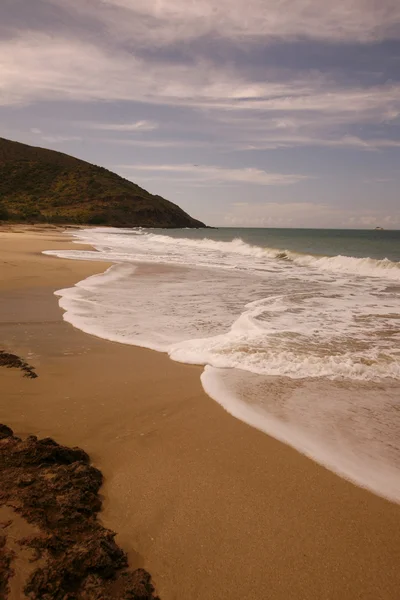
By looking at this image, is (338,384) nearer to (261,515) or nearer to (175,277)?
(261,515)

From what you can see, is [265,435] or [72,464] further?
[265,435]

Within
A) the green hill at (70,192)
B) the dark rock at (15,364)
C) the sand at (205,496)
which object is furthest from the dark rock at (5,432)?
the green hill at (70,192)

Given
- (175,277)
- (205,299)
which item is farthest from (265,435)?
(175,277)

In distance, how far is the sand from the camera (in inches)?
78.7

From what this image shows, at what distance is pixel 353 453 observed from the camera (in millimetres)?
3150

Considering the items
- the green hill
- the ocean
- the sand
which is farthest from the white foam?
the green hill

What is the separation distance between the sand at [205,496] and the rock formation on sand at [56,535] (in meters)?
0.13

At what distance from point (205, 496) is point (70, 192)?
9401cm

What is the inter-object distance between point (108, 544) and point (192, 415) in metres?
Answer: 1.74

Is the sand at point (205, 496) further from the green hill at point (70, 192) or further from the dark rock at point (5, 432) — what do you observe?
the green hill at point (70, 192)

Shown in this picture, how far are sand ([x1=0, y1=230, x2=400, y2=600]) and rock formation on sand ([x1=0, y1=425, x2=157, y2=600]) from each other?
0.13m

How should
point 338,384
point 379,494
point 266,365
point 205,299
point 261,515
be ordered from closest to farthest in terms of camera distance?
point 261,515 → point 379,494 → point 338,384 → point 266,365 → point 205,299

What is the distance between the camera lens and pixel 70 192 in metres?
88.6

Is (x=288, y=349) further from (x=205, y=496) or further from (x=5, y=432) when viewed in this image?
(x=5, y=432)
